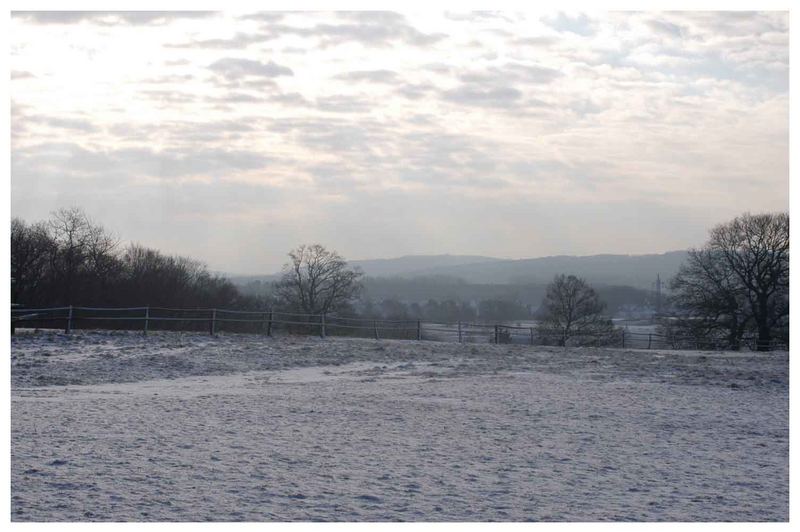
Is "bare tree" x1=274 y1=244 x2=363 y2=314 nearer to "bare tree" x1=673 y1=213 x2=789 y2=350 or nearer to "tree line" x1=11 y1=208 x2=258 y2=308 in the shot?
"tree line" x1=11 y1=208 x2=258 y2=308

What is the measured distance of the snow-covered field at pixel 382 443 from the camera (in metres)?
7.48

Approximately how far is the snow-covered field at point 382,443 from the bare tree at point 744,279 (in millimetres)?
25292

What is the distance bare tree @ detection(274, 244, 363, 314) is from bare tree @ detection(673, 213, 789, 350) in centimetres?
2969

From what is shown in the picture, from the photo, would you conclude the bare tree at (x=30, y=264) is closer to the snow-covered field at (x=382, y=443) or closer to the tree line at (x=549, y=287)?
the tree line at (x=549, y=287)

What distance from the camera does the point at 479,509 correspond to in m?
7.39

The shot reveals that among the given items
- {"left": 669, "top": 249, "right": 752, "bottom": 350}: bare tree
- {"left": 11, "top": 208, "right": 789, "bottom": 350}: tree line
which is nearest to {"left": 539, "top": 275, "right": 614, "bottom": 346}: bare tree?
{"left": 11, "top": 208, "right": 789, "bottom": 350}: tree line

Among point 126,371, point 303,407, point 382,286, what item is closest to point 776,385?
point 303,407

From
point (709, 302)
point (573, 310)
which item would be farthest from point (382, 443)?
point (573, 310)

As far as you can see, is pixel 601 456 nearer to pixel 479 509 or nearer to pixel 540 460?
pixel 540 460

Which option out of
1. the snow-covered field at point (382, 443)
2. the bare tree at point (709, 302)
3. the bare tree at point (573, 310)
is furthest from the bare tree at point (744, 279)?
the snow-covered field at point (382, 443)

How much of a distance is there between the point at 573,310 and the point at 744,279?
2325cm

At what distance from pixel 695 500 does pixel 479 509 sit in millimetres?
2080

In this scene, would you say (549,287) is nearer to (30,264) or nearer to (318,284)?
(318,284)

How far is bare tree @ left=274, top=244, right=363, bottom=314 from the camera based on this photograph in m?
69.8
